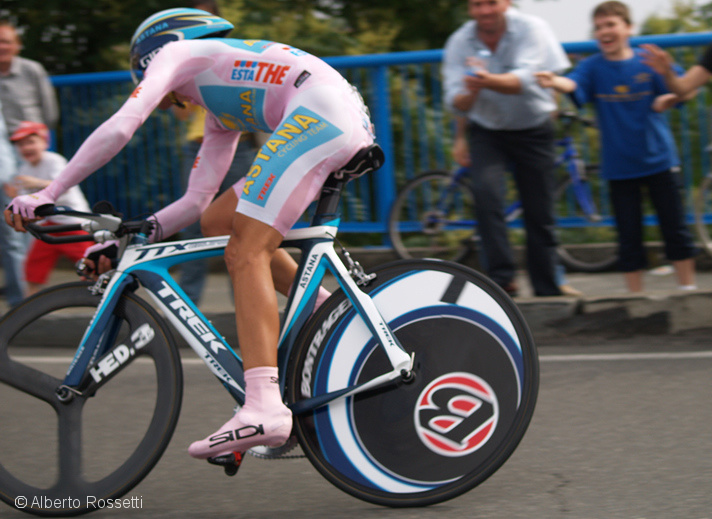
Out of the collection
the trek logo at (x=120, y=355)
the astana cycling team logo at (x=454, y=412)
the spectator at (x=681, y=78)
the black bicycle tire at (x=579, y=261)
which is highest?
the spectator at (x=681, y=78)

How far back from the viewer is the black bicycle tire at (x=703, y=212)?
7.39 metres

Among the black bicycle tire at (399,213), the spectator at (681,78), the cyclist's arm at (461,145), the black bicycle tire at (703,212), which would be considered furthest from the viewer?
the black bicycle tire at (399,213)

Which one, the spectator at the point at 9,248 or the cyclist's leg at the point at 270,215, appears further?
the spectator at the point at 9,248

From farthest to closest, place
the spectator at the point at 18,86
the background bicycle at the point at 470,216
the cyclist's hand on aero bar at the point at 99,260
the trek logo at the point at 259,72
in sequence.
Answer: the background bicycle at the point at 470,216 → the spectator at the point at 18,86 → the cyclist's hand on aero bar at the point at 99,260 → the trek logo at the point at 259,72

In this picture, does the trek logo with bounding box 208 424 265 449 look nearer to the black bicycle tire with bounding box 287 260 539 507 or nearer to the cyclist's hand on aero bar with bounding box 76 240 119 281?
the black bicycle tire with bounding box 287 260 539 507

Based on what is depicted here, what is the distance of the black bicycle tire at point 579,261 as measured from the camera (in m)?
7.73

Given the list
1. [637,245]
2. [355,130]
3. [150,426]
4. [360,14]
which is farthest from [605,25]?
[360,14]

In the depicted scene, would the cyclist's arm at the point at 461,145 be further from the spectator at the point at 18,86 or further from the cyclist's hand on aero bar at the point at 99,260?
the cyclist's hand on aero bar at the point at 99,260

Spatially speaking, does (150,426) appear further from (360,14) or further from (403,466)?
(360,14)

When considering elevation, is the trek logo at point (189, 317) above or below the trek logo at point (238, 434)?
above

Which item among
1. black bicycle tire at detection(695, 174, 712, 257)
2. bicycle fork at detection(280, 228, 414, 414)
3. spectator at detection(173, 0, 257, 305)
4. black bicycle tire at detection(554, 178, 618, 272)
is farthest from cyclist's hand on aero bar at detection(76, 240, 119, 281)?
black bicycle tire at detection(695, 174, 712, 257)

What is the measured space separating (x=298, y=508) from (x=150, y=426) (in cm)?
59

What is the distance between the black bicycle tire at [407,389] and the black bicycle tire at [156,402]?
1.34 ft

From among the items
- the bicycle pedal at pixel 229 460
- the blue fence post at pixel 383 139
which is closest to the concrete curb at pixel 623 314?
the blue fence post at pixel 383 139
